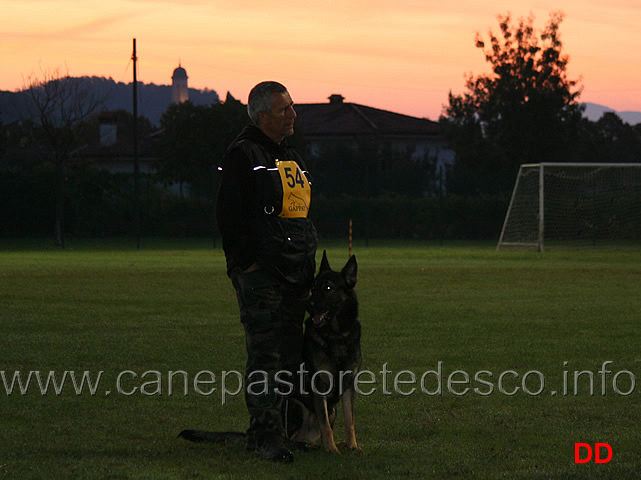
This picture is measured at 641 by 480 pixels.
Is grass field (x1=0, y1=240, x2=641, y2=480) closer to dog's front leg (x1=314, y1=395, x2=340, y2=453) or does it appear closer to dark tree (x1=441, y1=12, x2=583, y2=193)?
dog's front leg (x1=314, y1=395, x2=340, y2=453)

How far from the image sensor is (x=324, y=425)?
5.96 meters

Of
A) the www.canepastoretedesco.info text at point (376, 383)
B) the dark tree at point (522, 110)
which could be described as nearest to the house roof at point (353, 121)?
the dark tree at point (522, 110)

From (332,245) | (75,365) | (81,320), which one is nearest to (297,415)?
(75,365)

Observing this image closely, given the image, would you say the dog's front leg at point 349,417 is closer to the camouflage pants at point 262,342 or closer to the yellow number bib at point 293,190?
the camouflage pants at point 262,342

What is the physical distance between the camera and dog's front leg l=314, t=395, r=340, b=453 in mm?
5906

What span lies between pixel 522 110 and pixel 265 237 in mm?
54574

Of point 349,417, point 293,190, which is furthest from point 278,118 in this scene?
point 349,417

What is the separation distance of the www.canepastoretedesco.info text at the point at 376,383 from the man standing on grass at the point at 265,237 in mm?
1822

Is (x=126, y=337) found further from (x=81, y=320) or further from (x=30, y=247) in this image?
(x=30, y=247)

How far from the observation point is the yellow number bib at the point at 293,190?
5848 mm

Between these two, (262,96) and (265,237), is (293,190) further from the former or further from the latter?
(262,96)

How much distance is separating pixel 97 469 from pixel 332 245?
1303 inches

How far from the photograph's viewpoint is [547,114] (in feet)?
190

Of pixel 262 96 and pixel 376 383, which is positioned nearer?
pixel 262 96
